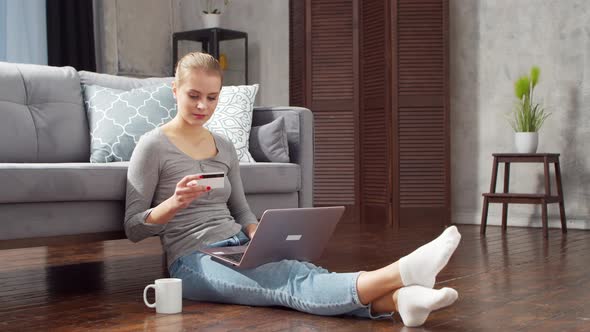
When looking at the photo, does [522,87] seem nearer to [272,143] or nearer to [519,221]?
[519,221]

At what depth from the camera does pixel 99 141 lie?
3.02 meters

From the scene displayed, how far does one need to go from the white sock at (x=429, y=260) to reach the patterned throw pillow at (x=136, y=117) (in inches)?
58.8

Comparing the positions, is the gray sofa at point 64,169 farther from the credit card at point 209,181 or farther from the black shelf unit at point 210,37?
the black shelf unit at point 210,37

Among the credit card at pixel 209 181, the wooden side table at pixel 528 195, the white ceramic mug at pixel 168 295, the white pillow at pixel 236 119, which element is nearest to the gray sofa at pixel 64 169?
the white pillow at pixel 236 119

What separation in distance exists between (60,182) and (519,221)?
10.7 feet

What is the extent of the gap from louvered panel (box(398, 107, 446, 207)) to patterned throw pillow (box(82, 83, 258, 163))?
1.88 meters

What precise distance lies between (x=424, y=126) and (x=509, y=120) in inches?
20.8

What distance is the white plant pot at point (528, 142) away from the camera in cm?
450

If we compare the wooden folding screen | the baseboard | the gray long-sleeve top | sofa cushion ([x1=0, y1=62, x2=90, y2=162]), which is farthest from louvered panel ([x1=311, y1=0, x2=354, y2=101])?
the gray long-sleeve top

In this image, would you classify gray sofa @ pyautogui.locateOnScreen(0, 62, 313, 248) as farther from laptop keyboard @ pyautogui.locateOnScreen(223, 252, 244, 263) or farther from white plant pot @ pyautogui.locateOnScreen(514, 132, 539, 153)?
white plant pot @ pyautogui.locateOnScreen(514, 132, 539, 153)

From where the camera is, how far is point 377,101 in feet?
16.9

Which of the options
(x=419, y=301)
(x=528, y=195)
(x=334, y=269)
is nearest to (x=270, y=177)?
(x=334, y=269)

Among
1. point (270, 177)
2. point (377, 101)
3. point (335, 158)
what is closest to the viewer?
point (270, 177)

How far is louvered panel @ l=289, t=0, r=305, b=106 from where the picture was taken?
5.38 metres
